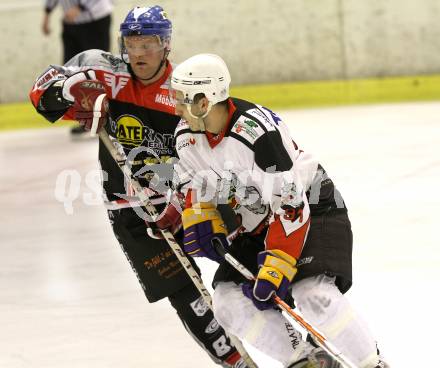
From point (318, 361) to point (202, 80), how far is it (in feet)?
2.45

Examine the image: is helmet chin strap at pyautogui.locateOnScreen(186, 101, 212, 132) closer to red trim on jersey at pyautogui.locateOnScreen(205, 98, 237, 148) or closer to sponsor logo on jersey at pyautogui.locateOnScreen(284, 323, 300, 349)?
red trim on jersey at pyautogui.locateOnScreen(205, 98, 237, 148)

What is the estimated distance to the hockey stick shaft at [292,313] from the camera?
8.65ft

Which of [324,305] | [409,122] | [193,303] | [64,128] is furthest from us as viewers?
[64,128]

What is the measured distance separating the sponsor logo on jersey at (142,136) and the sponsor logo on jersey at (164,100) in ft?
0.29

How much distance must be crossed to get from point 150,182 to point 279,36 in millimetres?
5167

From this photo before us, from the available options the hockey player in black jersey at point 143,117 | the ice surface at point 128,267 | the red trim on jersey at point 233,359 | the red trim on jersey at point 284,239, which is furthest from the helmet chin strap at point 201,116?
the ice surface at point 128,267

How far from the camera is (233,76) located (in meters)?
8.41

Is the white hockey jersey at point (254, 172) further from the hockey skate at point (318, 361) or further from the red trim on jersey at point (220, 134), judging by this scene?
the hockey skate at point (318, 361)

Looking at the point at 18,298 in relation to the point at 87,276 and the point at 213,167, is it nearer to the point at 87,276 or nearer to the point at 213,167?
the point at 87,276

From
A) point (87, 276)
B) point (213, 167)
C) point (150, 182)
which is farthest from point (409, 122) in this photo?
point (213, 167)

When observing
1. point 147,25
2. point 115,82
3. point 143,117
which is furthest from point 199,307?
point 147,25

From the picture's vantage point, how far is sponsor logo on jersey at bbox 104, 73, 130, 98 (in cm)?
317

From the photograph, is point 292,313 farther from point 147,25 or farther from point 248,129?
point 147,25

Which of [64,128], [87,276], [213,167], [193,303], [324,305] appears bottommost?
[64,128]
